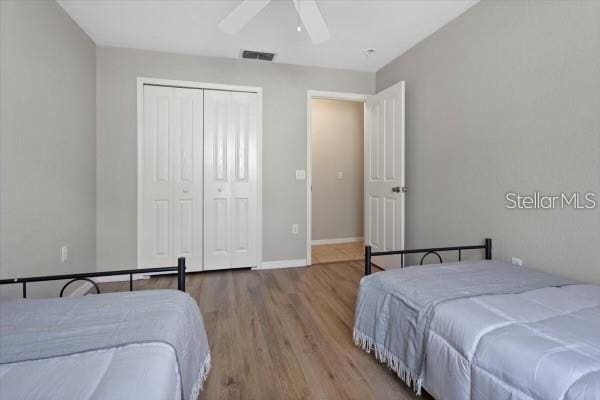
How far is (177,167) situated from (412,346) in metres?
2.87

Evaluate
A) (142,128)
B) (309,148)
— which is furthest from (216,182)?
(309,148)

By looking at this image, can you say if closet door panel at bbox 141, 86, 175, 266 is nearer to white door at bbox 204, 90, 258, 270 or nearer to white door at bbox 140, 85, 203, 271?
white door at bbox 140, 85, 203, 271

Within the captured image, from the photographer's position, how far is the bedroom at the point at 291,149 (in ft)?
5.60

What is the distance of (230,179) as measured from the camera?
11.3ft

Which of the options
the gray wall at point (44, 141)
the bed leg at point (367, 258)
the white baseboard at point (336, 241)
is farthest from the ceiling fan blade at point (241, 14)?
the white baseboard at point (336, 241)

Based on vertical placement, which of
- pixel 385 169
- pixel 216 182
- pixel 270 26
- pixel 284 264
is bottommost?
pixel 284 264

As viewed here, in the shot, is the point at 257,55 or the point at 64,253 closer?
the point at 64,253

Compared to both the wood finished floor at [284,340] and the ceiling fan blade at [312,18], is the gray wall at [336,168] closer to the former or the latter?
the wood finished floor at [284,340]

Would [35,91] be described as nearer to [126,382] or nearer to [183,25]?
[183,25]

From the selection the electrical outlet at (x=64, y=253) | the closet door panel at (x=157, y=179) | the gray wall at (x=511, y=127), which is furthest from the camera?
the closet door panel at (x=157, y=179)

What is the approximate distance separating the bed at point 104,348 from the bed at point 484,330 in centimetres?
96

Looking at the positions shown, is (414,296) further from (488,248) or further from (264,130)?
(264,130)

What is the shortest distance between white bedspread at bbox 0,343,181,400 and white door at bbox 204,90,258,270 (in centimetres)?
256

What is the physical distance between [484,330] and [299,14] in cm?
200
